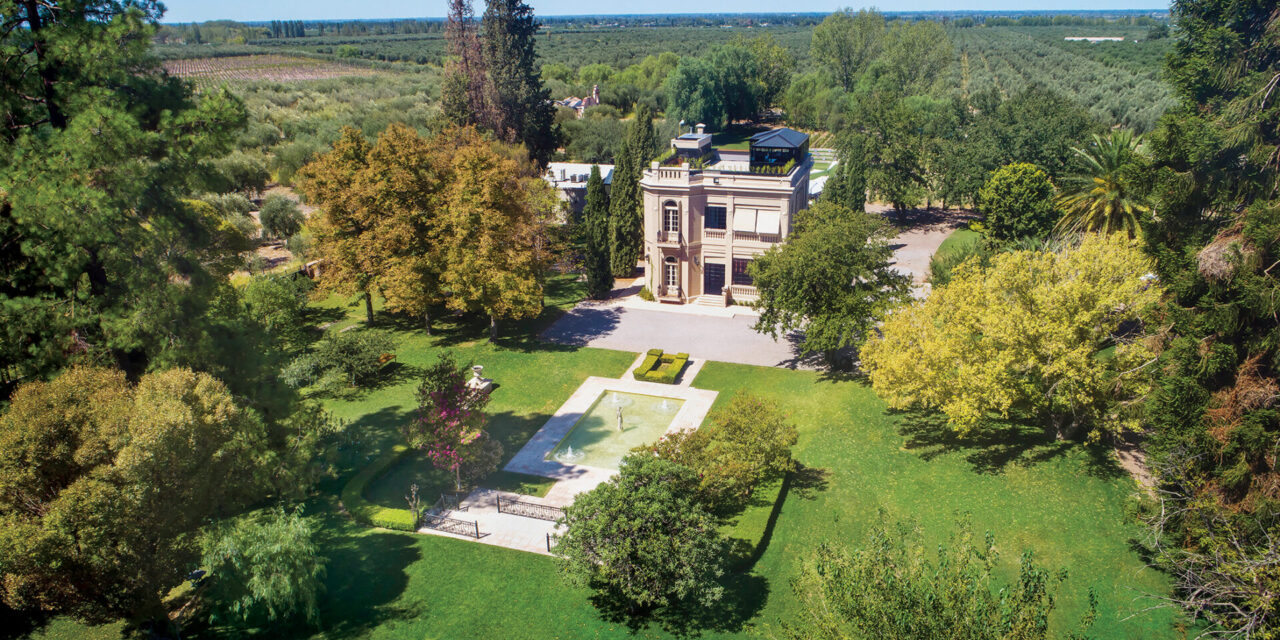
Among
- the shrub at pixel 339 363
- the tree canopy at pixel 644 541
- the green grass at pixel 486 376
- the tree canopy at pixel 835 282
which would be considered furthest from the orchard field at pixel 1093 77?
the shrub at pixel 339 363

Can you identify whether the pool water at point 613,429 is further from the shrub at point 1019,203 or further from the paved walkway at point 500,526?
the shrub at point 1019,203

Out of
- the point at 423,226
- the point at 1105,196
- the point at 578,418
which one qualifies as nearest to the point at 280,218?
the point at 423,226

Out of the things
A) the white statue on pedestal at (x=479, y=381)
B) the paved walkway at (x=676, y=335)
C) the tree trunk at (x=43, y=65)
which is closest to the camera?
the tree trunk at (x=43, y=65)

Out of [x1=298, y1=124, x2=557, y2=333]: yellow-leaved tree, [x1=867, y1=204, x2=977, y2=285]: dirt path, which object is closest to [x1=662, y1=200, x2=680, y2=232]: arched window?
[x1=298, y1=124, x2=557, y2=333]: yellow-leaved tree

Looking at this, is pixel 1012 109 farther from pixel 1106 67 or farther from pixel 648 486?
pixel 1106 67

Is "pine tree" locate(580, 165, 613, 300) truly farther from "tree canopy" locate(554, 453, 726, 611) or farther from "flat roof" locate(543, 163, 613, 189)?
"tree canopy" locate(554, 453, 726, 611)

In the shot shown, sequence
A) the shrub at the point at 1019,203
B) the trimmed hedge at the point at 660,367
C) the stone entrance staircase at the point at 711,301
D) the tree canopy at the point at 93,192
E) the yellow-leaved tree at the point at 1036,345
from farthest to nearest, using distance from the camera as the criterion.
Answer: the shrub at the point at 1019,203, the stone entrance staircase at the point at 711,301, the trimmed hedge at the point at 660,367, the yellow-leaved tree at the point at 1036,345, the tree canopy at the point at 93,192

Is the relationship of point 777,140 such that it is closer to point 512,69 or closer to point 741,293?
point 741,293
